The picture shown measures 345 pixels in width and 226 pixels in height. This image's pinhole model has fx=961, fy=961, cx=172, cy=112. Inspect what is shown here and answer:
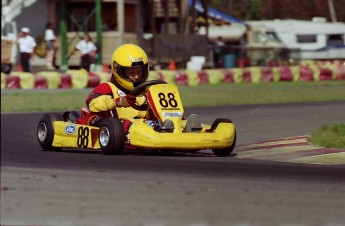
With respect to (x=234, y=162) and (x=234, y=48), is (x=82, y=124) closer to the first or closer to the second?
(x=234, y=162)

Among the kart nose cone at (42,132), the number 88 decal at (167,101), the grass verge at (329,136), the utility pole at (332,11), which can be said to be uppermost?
the utility pole at (332,11)

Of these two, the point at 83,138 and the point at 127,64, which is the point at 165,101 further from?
the point at 127,64

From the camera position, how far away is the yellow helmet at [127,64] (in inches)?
120

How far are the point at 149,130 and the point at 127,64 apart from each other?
1.12 metres

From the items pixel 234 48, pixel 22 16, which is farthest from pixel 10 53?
pixel 234 48

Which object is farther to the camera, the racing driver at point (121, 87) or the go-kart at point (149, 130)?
the go-kart at point (149, 130)

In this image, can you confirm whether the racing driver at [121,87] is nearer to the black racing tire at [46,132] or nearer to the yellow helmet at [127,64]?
the yellow helmet at [127,64]

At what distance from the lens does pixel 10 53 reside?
4488cm

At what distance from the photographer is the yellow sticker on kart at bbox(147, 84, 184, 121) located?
3342 mm

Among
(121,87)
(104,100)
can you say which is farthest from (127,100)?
(104,100)

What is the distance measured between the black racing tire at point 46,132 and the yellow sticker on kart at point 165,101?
0.42 m

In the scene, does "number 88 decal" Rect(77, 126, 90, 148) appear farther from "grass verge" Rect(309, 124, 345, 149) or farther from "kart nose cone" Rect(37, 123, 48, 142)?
"grass verge" Rect(309, 124, 345, 149)

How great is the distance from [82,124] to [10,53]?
137ft

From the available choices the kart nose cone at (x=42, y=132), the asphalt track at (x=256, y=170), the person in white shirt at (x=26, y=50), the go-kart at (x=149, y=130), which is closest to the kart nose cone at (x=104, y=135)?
the go-kart at (x=149, y=130)
